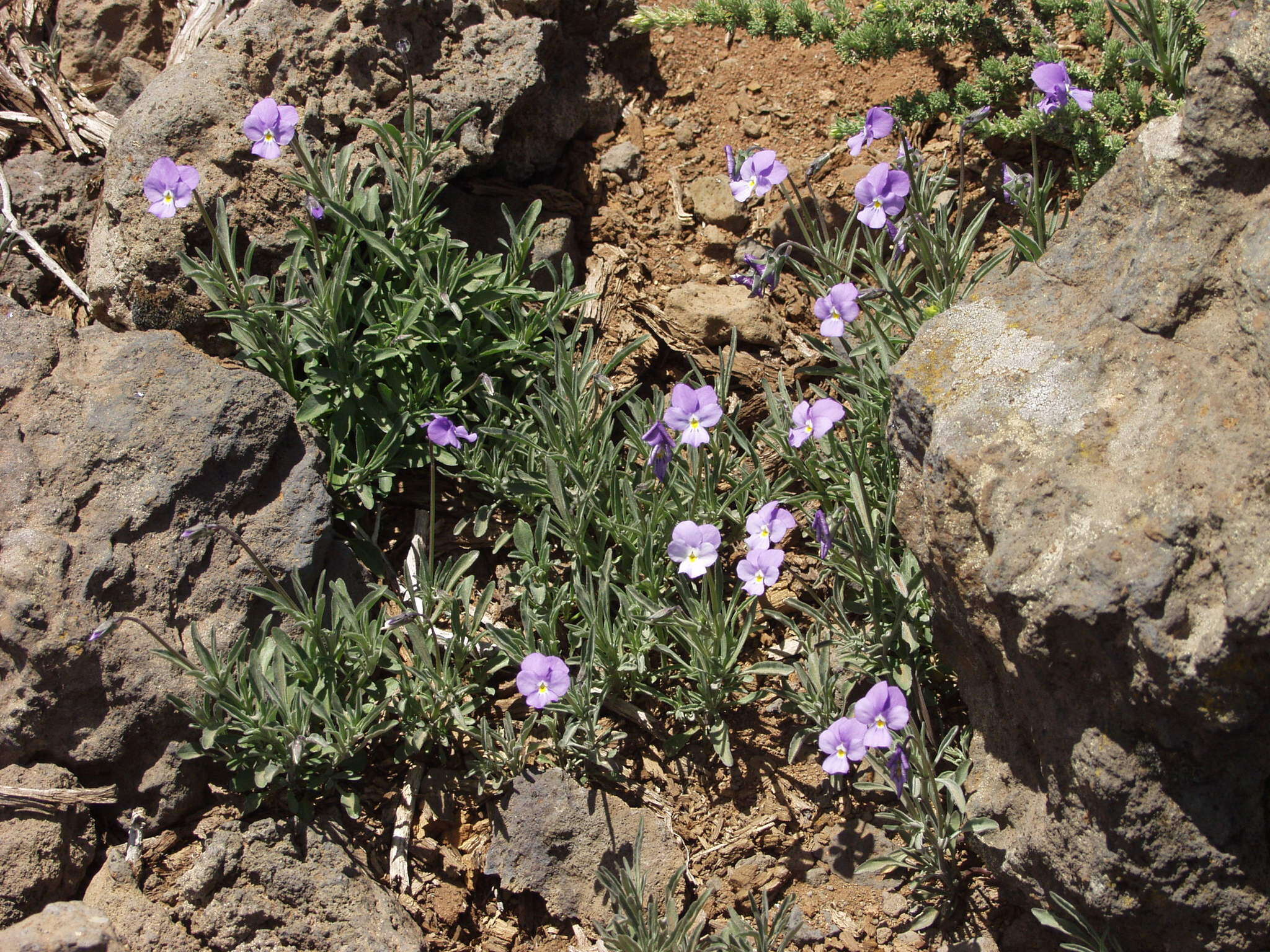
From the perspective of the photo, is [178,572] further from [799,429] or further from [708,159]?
[708,159]

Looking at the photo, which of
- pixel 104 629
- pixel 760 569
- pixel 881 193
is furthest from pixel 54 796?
pixel 881 193

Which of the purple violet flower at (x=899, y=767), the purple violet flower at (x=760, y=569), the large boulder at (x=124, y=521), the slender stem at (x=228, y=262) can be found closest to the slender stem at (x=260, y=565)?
the large boulder at (x=124, y=521)

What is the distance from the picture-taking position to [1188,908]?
2541 mm

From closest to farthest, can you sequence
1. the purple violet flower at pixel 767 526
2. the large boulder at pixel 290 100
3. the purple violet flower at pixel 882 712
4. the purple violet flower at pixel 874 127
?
the purple violet flower at pixel 882 712
the purple violet flower at pixel 767 526
the purple violet flower at pixel 874 127
the large boulder at pixel 290 100

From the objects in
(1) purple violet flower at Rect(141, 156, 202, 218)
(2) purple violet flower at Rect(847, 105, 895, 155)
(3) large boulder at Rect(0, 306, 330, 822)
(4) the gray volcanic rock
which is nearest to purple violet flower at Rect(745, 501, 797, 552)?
(4) the gray volcanic rock

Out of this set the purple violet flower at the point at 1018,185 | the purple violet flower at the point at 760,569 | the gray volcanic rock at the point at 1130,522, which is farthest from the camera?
the purple violet flower at the point at 1018,185

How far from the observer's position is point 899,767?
302cm

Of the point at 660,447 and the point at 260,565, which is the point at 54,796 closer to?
the point at 260,565

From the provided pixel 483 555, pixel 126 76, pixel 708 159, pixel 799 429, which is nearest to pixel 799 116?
pixel 708 159

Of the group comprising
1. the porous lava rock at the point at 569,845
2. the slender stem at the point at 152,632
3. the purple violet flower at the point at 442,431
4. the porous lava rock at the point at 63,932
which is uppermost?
the purple violet flower at the point at 442,431

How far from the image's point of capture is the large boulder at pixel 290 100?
4.26 metres

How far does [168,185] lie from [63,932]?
261 centimetres

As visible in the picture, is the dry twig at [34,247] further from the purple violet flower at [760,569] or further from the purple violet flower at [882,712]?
the purple violet flower at [882,712]

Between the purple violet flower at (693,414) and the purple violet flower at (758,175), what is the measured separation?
0.80 m
